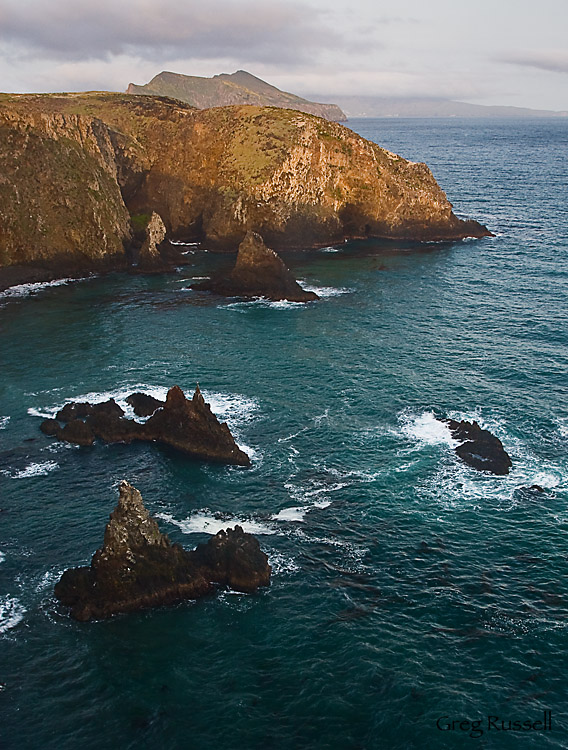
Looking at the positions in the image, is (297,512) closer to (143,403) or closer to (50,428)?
(143,403)

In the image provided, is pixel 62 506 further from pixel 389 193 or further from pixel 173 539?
pixel 389 193

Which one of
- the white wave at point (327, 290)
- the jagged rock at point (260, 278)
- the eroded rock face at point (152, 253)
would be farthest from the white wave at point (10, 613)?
the eroded rock face at point (152, 253)

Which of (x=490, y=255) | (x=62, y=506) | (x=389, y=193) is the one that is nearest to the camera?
(x=62, y=506)

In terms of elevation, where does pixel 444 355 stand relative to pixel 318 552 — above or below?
above

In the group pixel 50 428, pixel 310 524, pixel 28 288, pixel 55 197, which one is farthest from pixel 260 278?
pixel 310 524

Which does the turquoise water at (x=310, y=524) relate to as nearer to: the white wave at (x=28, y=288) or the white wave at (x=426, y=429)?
the white wave at (x=426, y=429)

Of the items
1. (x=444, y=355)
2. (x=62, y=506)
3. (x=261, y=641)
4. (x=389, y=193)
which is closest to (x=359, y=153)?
(x=389, y=193)
